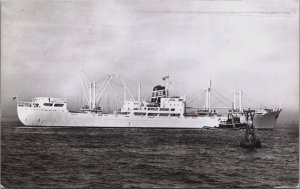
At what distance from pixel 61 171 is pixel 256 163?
8691 mm

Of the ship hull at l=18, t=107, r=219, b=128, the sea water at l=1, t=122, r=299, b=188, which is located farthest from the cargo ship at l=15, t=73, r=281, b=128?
the sea water at l=1, t=122, r=299, b=188

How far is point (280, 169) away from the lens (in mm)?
15289

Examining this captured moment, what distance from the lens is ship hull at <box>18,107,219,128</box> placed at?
42.6 meters

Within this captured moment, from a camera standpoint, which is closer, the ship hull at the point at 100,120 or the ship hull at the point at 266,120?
the ship hull at the point at 100,120

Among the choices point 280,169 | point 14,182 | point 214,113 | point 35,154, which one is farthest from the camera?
point 214,113

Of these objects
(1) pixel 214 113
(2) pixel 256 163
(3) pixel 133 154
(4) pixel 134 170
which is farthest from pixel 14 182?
(1) pixel 214 113

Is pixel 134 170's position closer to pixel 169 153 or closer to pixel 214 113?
pixel 169 153

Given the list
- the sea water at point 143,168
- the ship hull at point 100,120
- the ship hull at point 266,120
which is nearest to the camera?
the sea water at point 143,168

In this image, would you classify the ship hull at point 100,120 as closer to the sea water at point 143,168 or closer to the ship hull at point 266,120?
the ship hull at point 266,120

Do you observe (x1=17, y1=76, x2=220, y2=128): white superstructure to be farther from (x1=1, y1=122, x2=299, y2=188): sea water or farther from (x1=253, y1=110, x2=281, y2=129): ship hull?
(x1=1, y1=122, x2=299, y2=188): sea water

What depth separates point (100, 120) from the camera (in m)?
44.7

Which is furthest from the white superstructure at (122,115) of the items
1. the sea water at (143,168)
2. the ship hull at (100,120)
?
the sea water at (143,168)

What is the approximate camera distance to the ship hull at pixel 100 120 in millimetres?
42594

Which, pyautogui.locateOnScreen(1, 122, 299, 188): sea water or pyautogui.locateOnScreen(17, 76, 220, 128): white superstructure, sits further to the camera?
pyautogui.locateOnScreen(17, 76, 220, 128): white superstructure
